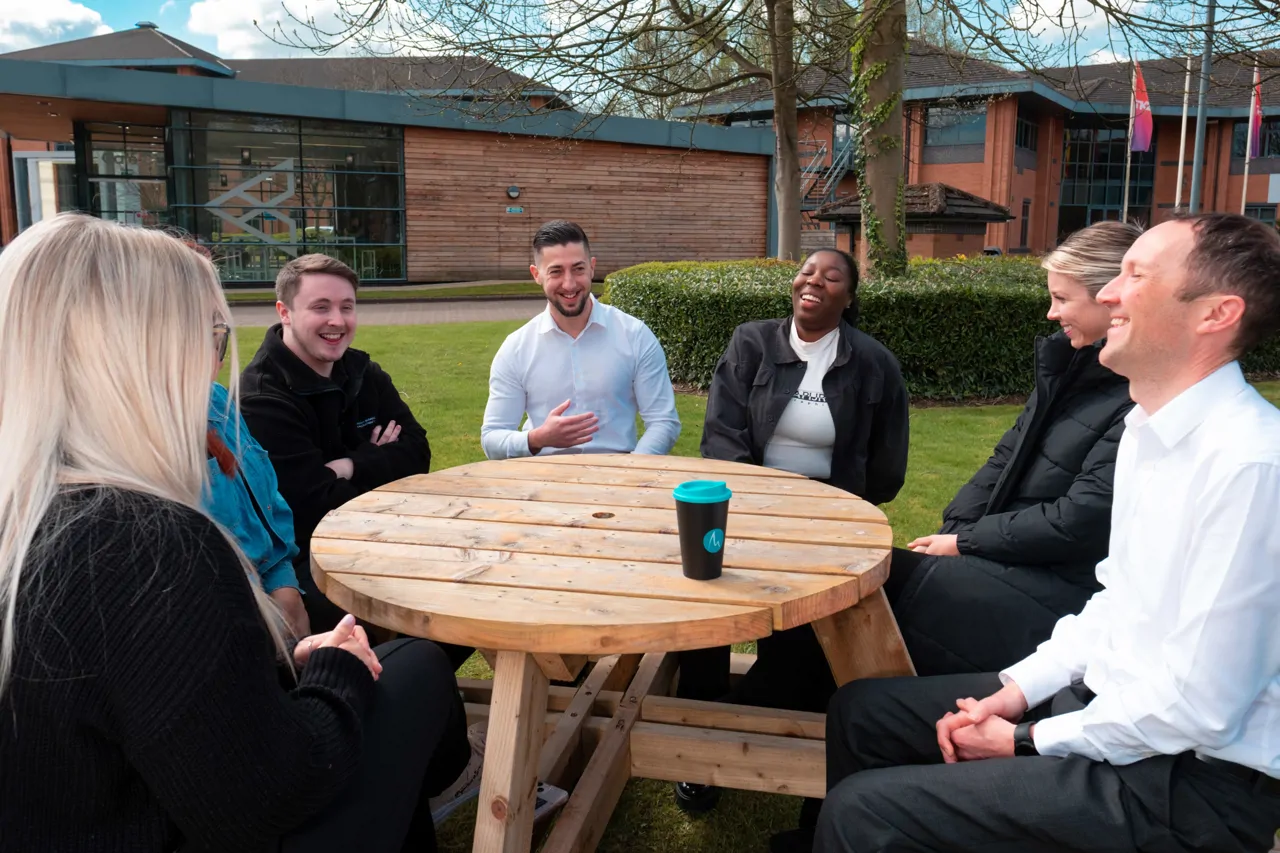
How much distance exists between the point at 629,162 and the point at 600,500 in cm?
2376

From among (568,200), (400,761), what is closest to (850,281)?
(400,761)

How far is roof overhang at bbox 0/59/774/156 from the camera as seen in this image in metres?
19.0

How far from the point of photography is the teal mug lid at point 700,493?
185 cm

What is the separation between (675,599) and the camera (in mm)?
1844

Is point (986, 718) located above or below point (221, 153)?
below

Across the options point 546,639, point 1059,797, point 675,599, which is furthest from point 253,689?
point 1059,797

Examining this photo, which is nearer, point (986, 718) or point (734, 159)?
point (986, 718)

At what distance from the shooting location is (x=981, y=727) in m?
1.85

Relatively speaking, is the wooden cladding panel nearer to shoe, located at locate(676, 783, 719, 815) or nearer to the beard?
the beard

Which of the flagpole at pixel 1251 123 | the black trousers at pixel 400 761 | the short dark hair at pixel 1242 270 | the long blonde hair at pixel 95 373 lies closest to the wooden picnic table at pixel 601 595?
the black trousers at pixel 400 761

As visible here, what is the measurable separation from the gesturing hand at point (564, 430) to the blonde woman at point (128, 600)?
1.88 m

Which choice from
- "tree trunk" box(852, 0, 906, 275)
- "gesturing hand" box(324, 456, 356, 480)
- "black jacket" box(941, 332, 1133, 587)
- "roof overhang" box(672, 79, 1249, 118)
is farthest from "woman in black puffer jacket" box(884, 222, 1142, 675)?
"roof overhang" box(672, 79, 1249, 118)

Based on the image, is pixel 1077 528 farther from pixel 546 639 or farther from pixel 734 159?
pixel 734 159

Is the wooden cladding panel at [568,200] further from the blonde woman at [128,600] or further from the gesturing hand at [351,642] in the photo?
the blonde woman at [128,600]
